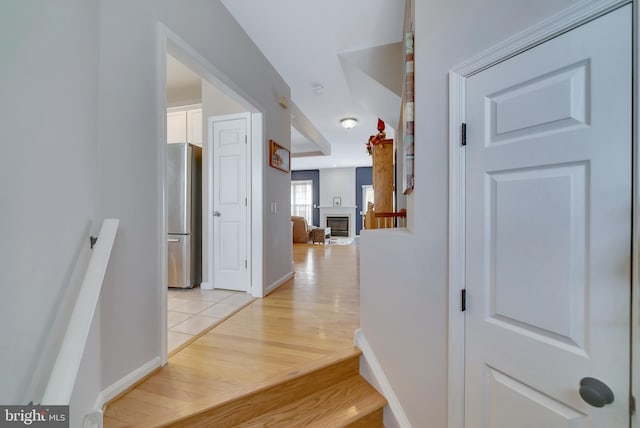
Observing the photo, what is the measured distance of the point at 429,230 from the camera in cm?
121

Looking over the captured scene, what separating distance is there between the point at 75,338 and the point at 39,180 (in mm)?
542

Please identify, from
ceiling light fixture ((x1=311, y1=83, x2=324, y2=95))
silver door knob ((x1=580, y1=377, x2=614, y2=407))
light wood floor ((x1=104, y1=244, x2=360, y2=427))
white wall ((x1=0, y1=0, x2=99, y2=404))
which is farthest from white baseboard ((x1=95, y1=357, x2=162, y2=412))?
ceiling light fixture ((x1=311, y1=83, x2=324, y2=95))

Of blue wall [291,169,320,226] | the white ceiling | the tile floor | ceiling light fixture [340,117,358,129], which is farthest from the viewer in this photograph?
blue wall [291,169,320,226]

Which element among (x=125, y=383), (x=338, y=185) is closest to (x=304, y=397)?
(x=125, y=383)

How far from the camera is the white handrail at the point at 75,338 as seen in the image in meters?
0.68

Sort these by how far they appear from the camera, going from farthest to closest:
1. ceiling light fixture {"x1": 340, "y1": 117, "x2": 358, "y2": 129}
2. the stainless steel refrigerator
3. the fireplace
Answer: the fireplace
ceiling light fixture {"x1": 340, "y1": 117, "x2": 358, "y2": 129}
the stainless steel refrigerator

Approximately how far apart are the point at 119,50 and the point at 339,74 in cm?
254

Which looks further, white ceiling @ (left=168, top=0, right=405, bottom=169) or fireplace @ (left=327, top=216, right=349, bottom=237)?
fireplace @ (left=327, top=216, right=349, bottom=237)

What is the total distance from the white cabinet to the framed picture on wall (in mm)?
1250

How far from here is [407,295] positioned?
4.39 feet

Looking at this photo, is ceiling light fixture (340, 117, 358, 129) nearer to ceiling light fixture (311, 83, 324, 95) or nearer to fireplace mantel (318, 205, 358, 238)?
ceiling light fixture (311, 83, 324, 95)

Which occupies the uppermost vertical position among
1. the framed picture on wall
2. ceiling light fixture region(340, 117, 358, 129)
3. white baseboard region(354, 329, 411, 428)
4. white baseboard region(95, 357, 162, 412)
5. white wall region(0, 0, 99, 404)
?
ceiling light fixture region(340, 117, 358, 129)

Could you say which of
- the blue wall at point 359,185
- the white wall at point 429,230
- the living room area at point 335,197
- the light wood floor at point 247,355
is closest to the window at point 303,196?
the living room area at point 335,197

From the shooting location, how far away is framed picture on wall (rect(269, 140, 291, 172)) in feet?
10.1
